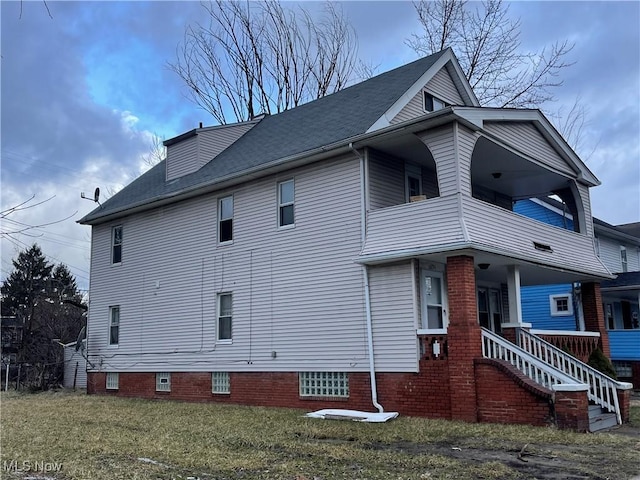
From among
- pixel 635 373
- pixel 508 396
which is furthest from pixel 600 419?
pixel 635 373

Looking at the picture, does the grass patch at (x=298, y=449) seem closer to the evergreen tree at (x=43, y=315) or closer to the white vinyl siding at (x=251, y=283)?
the white vinyl siding at (x=251, y=283)

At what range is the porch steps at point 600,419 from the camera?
410 inches

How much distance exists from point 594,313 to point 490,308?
269 cm

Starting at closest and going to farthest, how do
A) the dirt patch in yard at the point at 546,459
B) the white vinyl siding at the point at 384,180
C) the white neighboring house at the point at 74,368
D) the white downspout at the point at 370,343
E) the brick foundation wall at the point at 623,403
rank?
1. the dirt patch in yard at the point at 546,459
2. the brick foundation wall at the point at 623,403
3. the white downspout at the point at 370,343
4. the white vinyl siding at the point at 384,180
5. the white neighboring house at the point at 74,368

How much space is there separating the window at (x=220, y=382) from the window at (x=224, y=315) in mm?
985

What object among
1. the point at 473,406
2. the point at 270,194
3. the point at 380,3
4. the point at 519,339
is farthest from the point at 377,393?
the point at 380,3

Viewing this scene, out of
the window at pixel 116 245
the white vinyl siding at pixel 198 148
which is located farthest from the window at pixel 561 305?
the window at pixel 116 245

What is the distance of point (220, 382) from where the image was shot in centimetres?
1608

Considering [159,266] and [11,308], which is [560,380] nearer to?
[159,266]

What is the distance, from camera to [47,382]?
24.4 m

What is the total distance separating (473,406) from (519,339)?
2504 millimetres

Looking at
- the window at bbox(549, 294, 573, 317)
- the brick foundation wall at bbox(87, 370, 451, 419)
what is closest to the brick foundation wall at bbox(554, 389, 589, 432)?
the brick foundation wall at bbox(87, 370, 451, 419)

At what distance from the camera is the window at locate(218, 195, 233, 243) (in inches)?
647

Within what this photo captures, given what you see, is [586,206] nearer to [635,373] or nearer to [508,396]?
[508,396]
